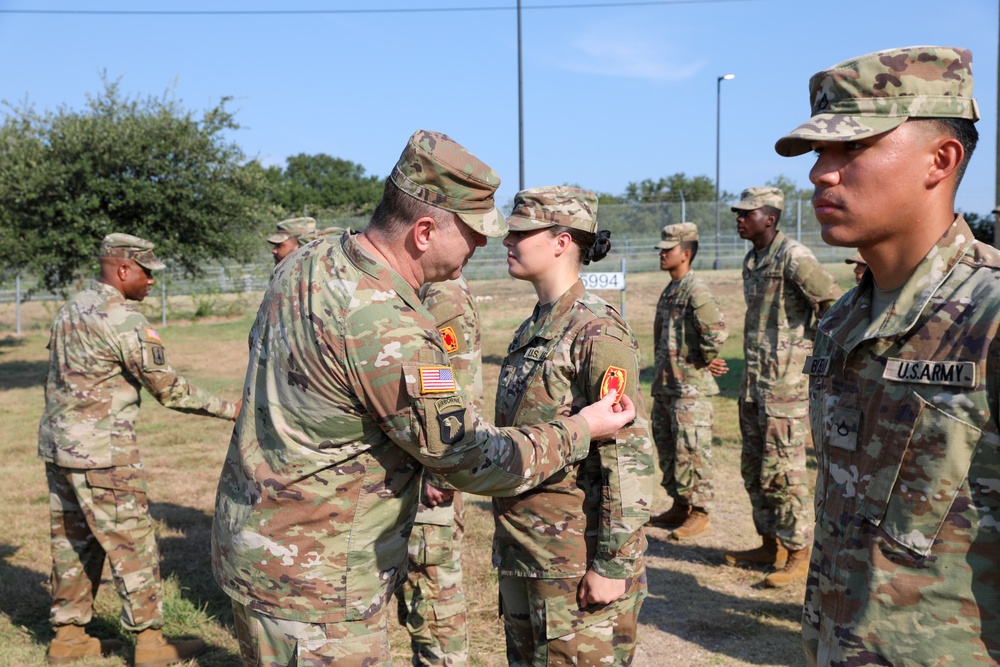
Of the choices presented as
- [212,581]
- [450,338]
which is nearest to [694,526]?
[450,338]

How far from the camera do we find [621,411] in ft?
8.94

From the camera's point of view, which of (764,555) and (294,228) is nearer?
(764,555)

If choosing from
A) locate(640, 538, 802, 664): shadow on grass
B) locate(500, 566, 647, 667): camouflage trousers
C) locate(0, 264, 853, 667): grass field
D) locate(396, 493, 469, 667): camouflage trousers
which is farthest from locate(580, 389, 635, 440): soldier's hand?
locate(640, 538, 802, 664): shadow on grass

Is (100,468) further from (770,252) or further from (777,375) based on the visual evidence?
(770,252)

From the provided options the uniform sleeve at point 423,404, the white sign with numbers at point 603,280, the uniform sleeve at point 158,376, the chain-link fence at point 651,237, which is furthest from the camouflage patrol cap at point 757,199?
the chain-link fence at point 651,237

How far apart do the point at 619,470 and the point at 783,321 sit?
3.26 metres

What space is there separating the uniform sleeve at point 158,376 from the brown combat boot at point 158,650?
4.17 feet

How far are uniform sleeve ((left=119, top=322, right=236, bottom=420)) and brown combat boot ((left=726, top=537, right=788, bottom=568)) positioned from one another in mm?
3715

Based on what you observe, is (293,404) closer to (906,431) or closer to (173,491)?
(906,431)

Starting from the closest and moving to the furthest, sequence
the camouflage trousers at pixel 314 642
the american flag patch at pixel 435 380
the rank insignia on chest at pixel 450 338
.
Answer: the american flag patch at pixel 435 380, the camouflage trousers at pixel 314 642, the rank insignia on chest at pixel 450 338

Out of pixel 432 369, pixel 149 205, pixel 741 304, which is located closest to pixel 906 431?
pixel 432 369

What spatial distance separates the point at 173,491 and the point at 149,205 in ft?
23.9

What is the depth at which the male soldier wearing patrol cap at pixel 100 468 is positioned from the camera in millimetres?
4551

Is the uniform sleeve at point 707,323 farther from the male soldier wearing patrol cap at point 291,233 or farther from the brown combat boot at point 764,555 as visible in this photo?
the male soldier wearing patrol cap at point 291,233
